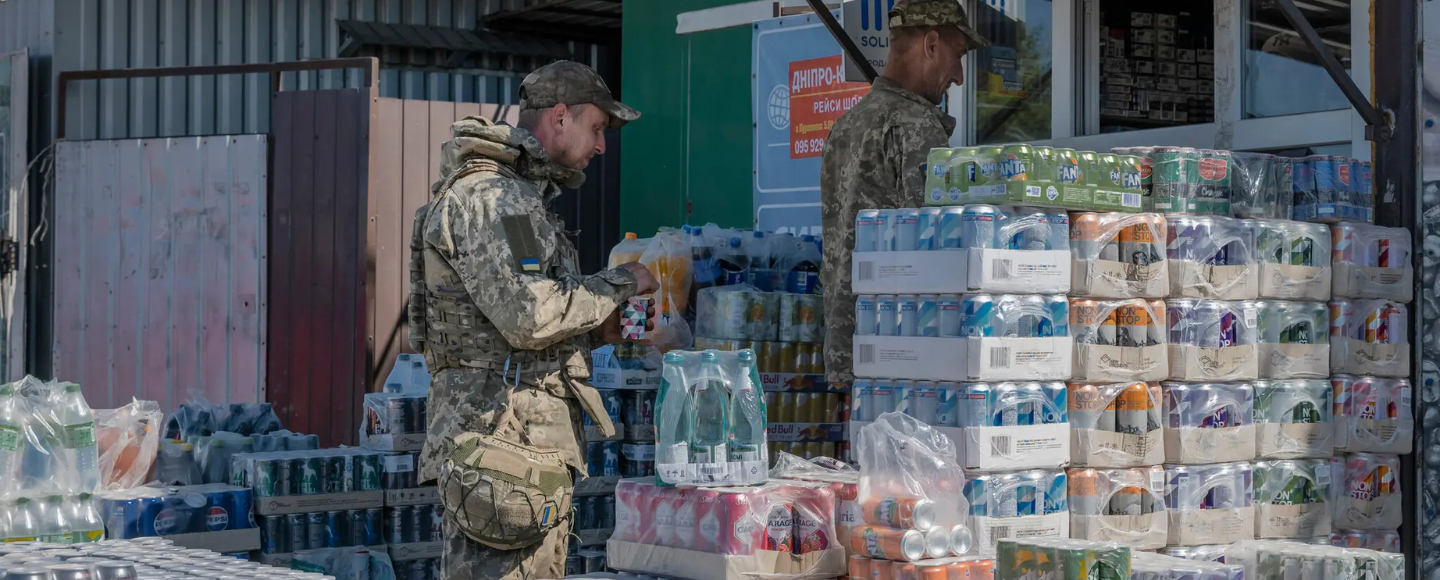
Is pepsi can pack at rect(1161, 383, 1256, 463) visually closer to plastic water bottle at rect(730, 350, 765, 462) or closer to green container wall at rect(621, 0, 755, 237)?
plastic water bottle at rect(730, 350, 765, 462)

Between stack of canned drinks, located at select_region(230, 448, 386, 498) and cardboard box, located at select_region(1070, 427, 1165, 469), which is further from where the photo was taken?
stack of canned drinks, located at select_region(230, 448, 386, 498)

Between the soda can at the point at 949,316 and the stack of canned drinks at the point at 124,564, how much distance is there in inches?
91.0

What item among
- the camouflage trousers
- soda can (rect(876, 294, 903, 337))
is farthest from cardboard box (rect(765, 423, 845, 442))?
the camouflage trousers

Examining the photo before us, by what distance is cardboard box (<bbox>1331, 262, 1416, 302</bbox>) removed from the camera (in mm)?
6699

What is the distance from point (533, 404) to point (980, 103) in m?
4.46

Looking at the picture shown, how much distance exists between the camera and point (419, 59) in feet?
49.7

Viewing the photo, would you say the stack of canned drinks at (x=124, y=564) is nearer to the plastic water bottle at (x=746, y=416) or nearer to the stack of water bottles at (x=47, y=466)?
the plastic water bottle at (x=746, y=416)

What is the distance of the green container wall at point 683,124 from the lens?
11.4 m

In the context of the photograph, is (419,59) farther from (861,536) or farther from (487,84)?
(861,536)

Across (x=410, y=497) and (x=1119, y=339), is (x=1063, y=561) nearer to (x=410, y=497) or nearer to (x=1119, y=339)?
(x=1119, y=339)

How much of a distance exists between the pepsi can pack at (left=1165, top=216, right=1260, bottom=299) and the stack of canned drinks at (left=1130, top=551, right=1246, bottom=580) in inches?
48.6

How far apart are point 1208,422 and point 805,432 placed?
2054 mm

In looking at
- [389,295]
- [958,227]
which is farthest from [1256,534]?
[389,295]

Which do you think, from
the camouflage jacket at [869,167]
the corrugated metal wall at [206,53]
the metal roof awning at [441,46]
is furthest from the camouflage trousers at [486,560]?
the metal roof awning at [441,46]
